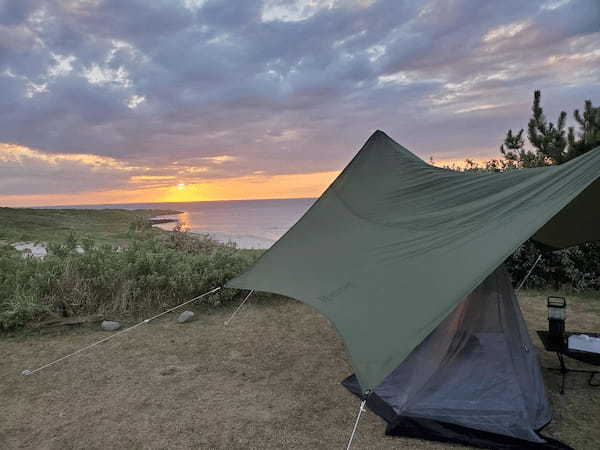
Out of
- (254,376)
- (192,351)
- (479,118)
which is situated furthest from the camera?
(479,118)

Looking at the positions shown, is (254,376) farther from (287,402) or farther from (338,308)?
(338,308)

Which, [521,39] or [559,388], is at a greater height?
[521,39]

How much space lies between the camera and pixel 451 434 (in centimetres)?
262

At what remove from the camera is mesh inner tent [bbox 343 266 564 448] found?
2.68 metres

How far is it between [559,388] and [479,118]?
7.71 meters

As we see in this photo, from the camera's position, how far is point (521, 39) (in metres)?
7.03

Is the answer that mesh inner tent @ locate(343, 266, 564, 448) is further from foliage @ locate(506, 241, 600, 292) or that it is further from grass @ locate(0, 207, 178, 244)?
grass @ locate(0, 207, 178, 244)

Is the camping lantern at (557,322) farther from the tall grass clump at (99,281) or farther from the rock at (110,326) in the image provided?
the rock at (110,326)

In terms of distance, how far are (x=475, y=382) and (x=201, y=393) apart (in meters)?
2.18

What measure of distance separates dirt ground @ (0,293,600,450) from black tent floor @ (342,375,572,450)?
2.9 inches

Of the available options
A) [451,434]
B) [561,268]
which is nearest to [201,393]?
[451,434]

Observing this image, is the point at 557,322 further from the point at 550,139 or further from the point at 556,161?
the point at 550,139

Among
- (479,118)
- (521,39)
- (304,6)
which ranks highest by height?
(304,6)

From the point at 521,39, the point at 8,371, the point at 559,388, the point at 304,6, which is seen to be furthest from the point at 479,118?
the point at 8,371
